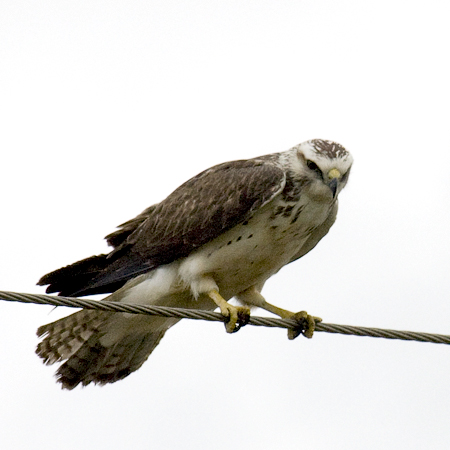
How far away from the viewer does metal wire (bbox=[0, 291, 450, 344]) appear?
5.36m

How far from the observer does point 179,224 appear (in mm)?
7473

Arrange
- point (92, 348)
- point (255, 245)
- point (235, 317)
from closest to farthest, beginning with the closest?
point (235, 317), point (255, 245), point (92, 348)

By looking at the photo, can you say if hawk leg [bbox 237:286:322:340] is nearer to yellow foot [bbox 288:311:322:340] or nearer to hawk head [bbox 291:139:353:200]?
yellow foot [bbox 288:311:322:340]

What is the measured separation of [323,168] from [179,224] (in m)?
1.19

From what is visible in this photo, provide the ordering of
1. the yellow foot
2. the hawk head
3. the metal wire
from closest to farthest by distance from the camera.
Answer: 1. the metal wire
2. the hawk head
3. the yellow foot

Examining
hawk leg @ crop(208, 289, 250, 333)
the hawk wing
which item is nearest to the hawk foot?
hawk leg @ crop(208, 289, 250, 333)

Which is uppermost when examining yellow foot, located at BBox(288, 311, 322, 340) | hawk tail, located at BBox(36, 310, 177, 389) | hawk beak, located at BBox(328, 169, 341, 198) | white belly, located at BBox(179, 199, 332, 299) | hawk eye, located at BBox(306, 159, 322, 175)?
hawk eye, located at BBox(306, 159, 322, 175)

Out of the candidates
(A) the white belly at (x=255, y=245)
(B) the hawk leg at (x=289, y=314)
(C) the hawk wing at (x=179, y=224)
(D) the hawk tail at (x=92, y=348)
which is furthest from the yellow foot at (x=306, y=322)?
(D) the hawk tail at (x=92, y=348)

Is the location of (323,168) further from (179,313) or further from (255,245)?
(179,313)

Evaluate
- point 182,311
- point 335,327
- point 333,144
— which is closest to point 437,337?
point 335,327

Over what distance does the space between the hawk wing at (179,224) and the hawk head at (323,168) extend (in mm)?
174

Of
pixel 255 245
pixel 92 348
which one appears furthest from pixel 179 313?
pixel 92 348

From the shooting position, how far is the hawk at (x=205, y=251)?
23.2 ft

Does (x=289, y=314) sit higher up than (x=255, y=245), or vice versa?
(x=255, y=245)
